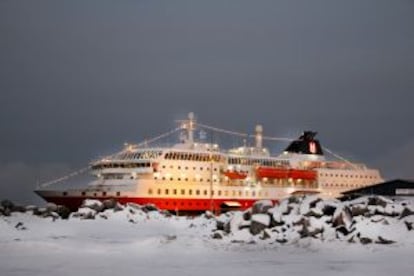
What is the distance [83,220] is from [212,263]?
56.6ft

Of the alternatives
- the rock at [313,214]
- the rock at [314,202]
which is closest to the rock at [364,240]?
the rock at [313,214]

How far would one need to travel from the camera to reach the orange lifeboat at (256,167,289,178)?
70.8m

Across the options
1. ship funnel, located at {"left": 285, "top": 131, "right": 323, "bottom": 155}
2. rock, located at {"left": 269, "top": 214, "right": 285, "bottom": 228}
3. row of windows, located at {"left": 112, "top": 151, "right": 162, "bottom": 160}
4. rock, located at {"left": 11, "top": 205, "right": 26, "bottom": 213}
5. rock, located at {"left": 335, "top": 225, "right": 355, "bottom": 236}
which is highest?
ship funnel, located at {"left": 285, "top": 131, "right": 323, "bottom": 155}

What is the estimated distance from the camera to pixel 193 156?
217 feet

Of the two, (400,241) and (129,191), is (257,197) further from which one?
(400,241)

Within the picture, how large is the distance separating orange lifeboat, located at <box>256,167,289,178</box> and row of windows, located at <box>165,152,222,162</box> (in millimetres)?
5330

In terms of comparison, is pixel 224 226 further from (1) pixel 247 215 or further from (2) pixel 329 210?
(2) pixel 329 210

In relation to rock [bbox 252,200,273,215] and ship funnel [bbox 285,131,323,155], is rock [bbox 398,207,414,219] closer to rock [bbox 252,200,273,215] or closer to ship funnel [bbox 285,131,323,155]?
rock [bbox 252,200,273,215]

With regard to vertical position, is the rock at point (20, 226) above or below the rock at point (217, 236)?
above

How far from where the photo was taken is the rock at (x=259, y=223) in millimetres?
21844

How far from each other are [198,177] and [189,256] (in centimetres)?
4734

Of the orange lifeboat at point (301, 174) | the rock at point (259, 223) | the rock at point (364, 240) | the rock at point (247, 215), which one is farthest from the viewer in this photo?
the orange lifeboat at point (301, 174)

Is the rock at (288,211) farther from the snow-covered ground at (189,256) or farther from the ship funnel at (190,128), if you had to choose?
the ship funnel at (190,128)

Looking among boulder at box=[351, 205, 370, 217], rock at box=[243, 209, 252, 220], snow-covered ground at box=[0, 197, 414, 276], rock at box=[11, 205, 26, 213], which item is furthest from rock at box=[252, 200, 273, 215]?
rock at box=[11, 205, 26, 213]
